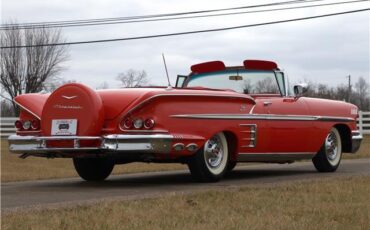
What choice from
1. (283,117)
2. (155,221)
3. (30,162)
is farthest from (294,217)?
(30,162)

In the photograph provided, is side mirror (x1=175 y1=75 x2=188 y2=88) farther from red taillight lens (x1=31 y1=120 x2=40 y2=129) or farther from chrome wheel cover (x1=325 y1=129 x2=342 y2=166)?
red taillight lens (x1=31 y1=120 x2=40 y2=129)

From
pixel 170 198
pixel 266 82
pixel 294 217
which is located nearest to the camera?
pixel 294 217

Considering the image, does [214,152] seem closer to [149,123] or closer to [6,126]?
[149,123]

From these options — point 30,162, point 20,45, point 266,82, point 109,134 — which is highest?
point 20,45

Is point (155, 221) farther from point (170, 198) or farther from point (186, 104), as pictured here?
point (186, 104)

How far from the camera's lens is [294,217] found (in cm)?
566

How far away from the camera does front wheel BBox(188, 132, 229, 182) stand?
27.8 ft

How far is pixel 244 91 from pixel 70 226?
17.8ft

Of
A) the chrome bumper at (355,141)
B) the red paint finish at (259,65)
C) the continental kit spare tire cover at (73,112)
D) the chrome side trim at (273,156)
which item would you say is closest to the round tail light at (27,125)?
the continental kit spare tire cover at (73,112)

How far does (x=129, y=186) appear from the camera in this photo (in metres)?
8.56

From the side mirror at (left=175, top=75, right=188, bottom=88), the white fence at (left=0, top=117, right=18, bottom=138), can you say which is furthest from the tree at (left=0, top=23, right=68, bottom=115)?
the side mirror at (left=175, top=75, right=188, bottom=88)

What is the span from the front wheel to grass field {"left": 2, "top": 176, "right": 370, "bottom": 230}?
1278 millimetres

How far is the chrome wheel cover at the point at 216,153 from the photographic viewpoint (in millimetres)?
8672

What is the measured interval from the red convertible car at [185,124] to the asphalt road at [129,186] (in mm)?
327
